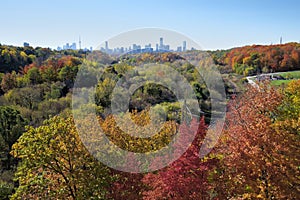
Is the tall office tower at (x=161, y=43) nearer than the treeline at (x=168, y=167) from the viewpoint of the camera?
No

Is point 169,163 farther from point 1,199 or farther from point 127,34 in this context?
point 1,199

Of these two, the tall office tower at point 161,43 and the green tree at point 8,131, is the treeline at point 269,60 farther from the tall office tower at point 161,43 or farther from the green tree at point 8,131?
the green tree at point 8,131

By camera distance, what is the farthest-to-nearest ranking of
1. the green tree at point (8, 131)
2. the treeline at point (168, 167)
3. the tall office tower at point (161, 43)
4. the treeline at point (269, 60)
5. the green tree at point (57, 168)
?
the treeline at point (269, 60) < the green tree at point (8, 131) < the tall office tower at point (161, 43) < the green tree at point (57, 168) < the treeline at point (168, 167)

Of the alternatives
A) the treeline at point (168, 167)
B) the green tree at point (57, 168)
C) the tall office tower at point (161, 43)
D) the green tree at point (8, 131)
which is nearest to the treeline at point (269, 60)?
the tall office tower at point (161, 43)

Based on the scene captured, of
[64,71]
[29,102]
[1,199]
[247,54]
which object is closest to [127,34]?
[1,199]

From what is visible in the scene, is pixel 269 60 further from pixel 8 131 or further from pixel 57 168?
pixel 57 168

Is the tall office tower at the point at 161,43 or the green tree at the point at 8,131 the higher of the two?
the tall office tower at the point at 161,43

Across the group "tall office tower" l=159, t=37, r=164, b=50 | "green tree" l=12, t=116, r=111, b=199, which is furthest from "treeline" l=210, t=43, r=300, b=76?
"green tree" l=12, t=116, r=111, b=199

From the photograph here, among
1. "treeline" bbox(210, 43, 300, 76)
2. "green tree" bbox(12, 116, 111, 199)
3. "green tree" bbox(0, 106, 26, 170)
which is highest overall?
"treeline" bbox(210, 43, 300, 76)

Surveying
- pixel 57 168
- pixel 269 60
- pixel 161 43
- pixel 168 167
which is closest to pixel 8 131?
pixel 161 43

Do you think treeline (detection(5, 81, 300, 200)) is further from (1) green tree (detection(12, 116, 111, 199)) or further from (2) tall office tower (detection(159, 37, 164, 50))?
(2) tall office tower (detection(159, 37, 164, 50))

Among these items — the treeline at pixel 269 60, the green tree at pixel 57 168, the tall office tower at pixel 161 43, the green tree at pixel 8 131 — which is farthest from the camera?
the treeline at pixel 269 60
